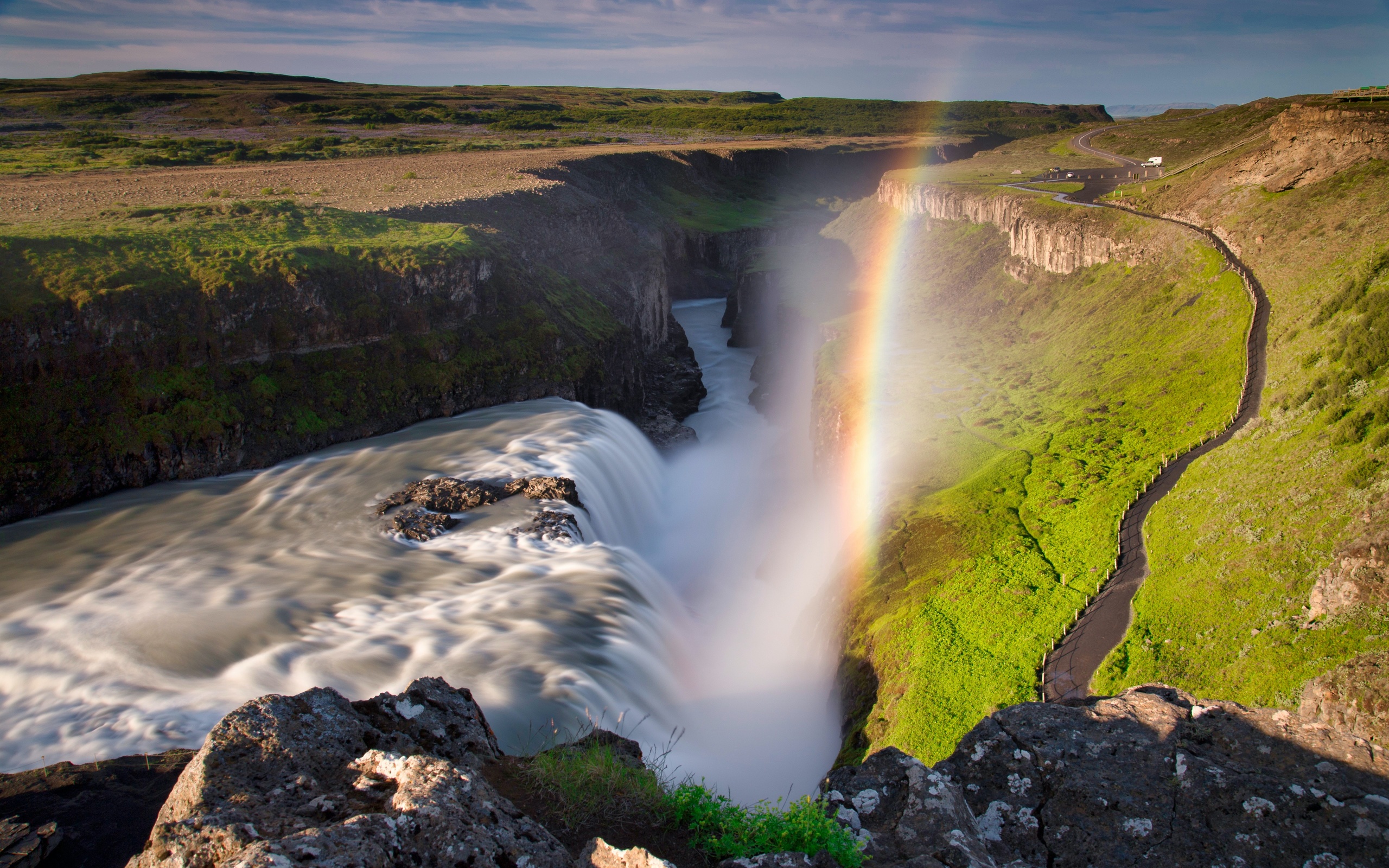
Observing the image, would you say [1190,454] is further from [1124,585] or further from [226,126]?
[226,126]

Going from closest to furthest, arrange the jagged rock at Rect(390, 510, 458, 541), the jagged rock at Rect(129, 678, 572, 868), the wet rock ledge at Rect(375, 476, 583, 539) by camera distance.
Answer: the jagged rock at Rect(129, 678, 572, 868)
the jagged rock at Rect(390, 510, 458, 541)
the wet rock ledge at Rect(375, 476, 583, 539)

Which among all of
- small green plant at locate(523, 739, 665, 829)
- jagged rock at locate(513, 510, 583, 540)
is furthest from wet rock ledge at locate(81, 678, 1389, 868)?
jagged rock at locate(513, 510, 583, 540)

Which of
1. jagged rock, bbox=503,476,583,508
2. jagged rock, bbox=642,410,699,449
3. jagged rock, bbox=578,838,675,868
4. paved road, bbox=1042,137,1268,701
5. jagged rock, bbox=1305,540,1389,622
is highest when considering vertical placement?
jagged rock, bbox=578,838,675,868

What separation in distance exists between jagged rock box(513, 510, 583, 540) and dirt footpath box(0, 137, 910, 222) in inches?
1360

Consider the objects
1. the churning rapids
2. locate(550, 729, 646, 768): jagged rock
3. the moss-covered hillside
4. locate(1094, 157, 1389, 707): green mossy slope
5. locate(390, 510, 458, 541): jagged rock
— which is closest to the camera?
locate(550, 729, 646, 768): jagged rock

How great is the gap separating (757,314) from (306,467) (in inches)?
2349

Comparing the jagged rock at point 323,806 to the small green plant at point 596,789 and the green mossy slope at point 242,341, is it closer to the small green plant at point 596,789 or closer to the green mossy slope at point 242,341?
the small green plant at point 596,789

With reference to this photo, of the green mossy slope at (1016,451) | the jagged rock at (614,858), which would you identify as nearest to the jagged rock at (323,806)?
the jagged rock at (614,858)

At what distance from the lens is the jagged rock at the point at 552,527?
3148 cm

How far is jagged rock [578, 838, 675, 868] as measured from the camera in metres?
7.86

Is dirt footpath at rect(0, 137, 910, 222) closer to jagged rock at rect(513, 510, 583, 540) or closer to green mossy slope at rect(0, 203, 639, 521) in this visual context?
green mossy slope at rect(0, 203, 639, 521)

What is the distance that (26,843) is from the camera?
10.7m

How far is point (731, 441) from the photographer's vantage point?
64.6 metres

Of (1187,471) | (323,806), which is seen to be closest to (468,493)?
(323,806)
